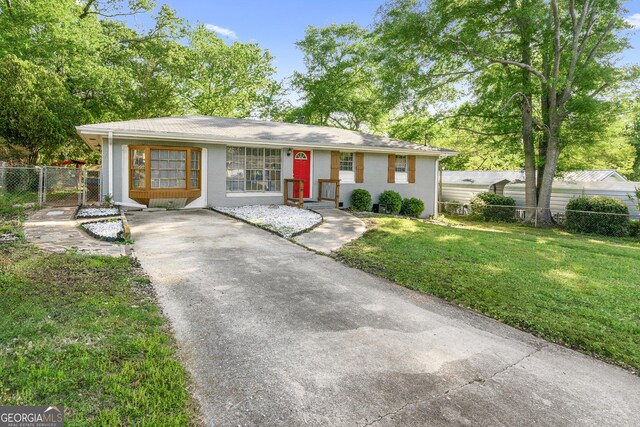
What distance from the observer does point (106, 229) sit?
7469 mm

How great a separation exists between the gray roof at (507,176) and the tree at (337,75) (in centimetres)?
713

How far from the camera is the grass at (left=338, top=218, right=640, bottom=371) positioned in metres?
3.74

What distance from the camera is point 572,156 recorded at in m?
17.5

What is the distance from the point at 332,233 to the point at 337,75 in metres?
21.1

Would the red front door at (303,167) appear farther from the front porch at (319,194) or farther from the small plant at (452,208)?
the small plant at (452,208)

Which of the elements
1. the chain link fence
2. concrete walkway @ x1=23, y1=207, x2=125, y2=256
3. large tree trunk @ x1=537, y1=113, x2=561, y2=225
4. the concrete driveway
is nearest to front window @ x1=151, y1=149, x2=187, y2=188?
the chain link fence

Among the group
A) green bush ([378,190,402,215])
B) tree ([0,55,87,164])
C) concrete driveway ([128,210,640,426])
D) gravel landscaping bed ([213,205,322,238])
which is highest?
tree ([0,55,87,164])

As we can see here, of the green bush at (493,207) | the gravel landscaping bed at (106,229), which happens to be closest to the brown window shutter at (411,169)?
the green bush at (493,207)

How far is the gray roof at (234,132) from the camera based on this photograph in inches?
399

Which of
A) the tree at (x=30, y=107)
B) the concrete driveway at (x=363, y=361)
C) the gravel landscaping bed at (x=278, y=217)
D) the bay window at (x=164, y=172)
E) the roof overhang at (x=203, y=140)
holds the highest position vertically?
the tree at (x=30, y=107)

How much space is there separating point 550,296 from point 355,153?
33.9 feet

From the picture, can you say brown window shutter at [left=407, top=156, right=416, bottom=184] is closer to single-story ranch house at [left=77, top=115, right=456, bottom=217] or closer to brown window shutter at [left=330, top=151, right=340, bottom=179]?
single-story ranch house at [left=77, top=115, right=456, bottom=217]

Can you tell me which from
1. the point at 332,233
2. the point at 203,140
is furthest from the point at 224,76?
the point at 332,233

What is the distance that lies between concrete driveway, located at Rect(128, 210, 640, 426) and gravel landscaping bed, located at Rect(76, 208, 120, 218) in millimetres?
5161
